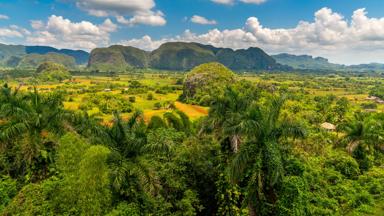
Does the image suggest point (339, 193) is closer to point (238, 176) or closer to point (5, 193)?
point (238, 176)

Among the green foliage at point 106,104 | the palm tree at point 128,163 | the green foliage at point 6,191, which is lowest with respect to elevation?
the green foliage at point 106,104

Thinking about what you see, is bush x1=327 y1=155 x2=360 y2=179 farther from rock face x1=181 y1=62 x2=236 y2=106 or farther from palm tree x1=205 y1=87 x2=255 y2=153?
rock face x1=181 y1=62 x2=236 y2=106

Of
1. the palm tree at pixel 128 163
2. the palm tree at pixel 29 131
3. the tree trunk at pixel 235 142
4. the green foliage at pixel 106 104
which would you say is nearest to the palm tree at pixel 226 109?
the tree trunk at pixel 235 142

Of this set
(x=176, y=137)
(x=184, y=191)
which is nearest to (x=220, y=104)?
(x=176, y=137)

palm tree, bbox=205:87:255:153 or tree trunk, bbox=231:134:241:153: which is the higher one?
palm tree, bbox=205:87:255:153

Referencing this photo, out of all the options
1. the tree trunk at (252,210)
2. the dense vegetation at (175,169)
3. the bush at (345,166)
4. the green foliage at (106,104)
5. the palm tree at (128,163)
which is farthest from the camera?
the green foliage at (106,104)

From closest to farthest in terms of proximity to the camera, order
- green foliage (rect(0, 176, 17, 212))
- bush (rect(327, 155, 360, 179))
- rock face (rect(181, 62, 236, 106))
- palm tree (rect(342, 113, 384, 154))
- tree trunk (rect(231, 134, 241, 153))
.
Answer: green foliage (rect(0, 176, 17, 212)) → tree trunk (rect(231, 134, 241, 153)) → bush (rect(327, 155, 360, 179)) → palm tree (rect(342, 113, 384, 154)) → rock face (rect(181, 62, 236, 106))

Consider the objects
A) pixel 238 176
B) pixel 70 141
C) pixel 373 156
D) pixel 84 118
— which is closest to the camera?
pixel 238 176

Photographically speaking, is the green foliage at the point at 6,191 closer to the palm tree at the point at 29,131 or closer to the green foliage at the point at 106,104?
the palm tree at the point at 29,131

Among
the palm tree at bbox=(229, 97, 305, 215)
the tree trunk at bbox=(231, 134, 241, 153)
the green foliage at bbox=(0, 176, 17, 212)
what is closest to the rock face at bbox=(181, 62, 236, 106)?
the tree trunk at bbox=(231, 134, 241, 153)
